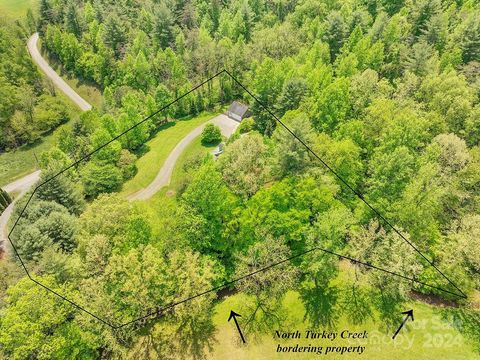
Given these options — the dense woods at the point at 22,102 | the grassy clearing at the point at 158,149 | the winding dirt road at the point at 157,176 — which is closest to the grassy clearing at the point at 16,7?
the dense woods at the point at 22,102

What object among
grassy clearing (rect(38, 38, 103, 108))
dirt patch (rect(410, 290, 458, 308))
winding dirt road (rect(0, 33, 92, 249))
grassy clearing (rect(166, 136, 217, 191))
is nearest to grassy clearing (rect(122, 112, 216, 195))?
grassy clearing (rect(166, 136, 217, 191))

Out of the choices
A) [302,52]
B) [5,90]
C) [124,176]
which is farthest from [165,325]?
[5,90]

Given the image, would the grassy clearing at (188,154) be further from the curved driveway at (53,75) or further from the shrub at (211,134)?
the curved driveway at (53,75)

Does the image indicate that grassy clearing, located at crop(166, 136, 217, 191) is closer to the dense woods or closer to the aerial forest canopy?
the aerial forest canopy

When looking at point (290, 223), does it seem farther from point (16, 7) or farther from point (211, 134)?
point (16, 7)

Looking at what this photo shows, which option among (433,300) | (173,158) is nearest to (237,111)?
(173,158)

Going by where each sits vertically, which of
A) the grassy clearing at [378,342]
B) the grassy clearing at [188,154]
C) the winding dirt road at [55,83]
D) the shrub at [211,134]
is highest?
the grassy clearing at [378,342]
